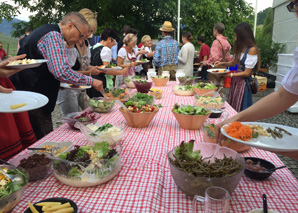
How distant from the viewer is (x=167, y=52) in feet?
16.9

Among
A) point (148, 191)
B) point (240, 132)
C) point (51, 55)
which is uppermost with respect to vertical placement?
point (51, 55)

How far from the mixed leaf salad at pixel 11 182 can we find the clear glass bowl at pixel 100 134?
1.52 ft

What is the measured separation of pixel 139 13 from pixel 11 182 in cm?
1010

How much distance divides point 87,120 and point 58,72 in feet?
1.71

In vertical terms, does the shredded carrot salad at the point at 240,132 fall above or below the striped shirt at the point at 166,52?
below

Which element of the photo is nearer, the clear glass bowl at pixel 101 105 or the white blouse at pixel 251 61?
the clear glass bowl at pixel 101 105

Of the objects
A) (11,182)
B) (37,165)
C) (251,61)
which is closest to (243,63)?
(251,61)

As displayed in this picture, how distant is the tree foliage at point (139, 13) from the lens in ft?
30.9

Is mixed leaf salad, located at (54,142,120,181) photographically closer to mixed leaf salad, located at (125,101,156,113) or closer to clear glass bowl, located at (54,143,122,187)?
clear glass bowl, located at (54,143,122,187)

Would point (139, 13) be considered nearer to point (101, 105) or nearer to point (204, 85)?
point (204, 85)

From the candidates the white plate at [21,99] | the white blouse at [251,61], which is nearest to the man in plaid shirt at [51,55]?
the white plate at [21,99]

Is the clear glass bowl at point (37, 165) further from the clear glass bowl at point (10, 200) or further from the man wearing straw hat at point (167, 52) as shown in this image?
the man wearing straw hat at point (167, 52)

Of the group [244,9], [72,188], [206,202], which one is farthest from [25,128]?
[244,9]

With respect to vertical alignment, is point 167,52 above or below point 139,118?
above
